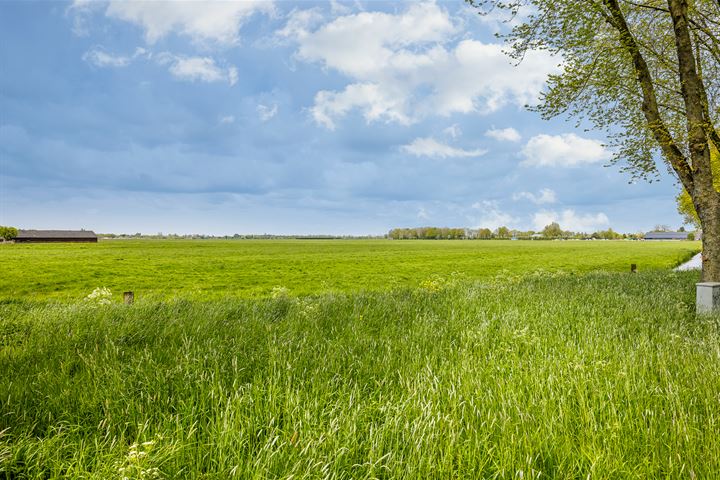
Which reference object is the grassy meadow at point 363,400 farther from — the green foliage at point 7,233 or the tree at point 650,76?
the green foliage at point 7,233

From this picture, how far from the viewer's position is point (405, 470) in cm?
252

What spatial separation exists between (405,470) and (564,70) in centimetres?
1406

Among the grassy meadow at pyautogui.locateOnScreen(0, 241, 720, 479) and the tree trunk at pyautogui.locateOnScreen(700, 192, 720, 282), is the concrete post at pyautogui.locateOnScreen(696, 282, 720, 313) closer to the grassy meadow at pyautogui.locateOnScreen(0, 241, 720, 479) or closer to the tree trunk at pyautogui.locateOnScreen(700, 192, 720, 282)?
the grassy meadow at pyautogui.locateOnScreen(0, 241, 720, 479)

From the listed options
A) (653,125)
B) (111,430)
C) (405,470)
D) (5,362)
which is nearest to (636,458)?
(405,470)

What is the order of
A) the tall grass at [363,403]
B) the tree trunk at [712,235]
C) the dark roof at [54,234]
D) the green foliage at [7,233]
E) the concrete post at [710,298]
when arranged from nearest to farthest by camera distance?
the tall grass at [363,403] < the concrete post at [710,298] < the tree trunk at [712,235] < the dark roof at [54,234] < the green foliage at [7,233]

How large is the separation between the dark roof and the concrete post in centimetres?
20882

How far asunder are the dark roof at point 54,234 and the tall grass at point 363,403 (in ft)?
663

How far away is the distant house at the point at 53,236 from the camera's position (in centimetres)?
15162

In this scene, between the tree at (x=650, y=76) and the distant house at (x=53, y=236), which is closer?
the tree at (x=650, y=76)

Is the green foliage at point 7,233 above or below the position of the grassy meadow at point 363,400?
above

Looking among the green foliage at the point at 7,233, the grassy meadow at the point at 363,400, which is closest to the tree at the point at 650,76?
the grassy meadow at the point at 363,400

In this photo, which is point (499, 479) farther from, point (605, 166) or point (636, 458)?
point (605, 166)

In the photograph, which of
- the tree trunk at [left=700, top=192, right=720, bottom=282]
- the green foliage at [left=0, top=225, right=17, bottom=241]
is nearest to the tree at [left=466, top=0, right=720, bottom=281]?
the tree trunk at [left=700, top=192, right=720, bottom=282]

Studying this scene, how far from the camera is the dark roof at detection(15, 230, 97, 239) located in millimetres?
152875
